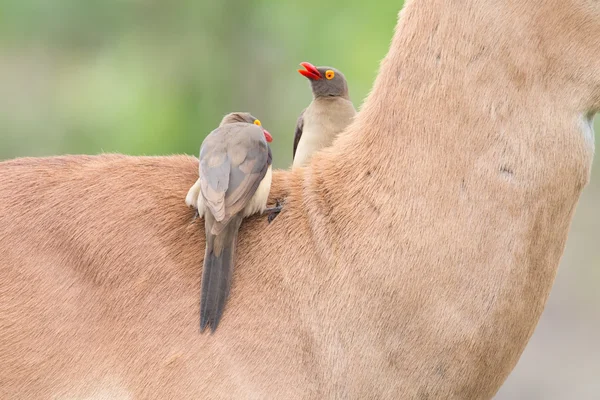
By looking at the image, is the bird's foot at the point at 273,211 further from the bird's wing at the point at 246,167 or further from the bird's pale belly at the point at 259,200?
the bird's wing at the point at 246,167

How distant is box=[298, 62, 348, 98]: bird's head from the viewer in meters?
4.52

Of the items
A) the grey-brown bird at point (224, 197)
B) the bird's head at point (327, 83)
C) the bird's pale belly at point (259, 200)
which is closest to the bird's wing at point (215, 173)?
the grey-brown bird at point (224, 197)

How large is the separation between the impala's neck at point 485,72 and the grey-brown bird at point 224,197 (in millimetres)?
395

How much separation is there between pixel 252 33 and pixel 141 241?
10641 mm

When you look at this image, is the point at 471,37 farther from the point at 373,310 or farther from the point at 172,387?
the point at 172,387

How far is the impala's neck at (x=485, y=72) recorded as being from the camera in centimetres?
297

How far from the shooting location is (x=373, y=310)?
306 cm

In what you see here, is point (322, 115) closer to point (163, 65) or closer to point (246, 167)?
point (246, 167)

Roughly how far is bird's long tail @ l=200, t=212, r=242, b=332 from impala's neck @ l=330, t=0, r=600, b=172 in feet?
1.79

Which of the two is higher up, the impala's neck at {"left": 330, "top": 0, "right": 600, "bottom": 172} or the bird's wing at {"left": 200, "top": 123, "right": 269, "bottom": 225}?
the impala's neck at {"left": 330, "top": 0, "right": 600, "bottom": 172}

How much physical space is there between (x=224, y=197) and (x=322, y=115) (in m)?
1.32

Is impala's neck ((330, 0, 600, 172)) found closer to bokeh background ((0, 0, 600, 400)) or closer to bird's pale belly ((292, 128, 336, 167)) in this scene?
bird's pale belly ((292, 128, 336, 167))

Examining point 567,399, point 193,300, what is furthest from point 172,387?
point 567,399

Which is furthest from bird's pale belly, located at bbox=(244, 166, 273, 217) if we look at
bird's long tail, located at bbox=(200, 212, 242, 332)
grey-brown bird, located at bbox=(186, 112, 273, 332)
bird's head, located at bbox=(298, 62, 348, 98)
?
bird's head, located at bbox=(298, 62, 348, 98)
